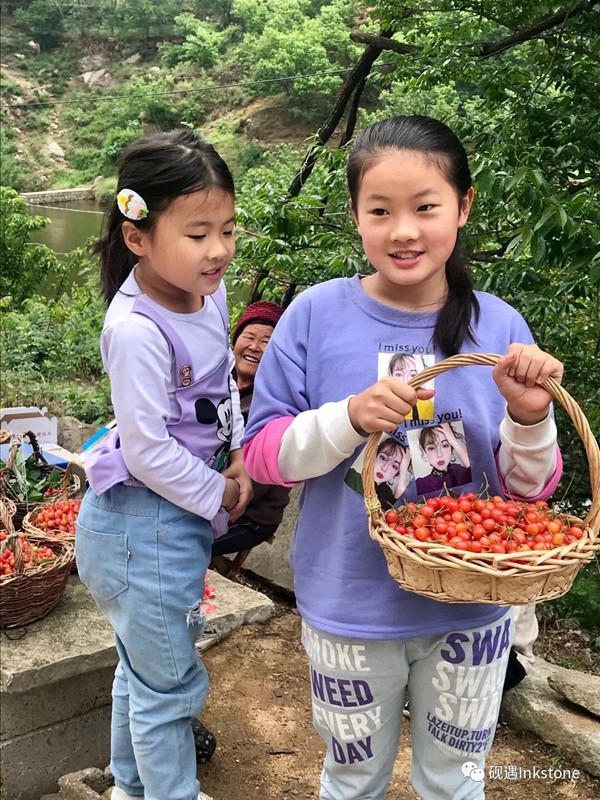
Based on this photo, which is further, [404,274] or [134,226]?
[134,226]

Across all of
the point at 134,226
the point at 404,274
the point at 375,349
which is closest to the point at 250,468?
the point at 375,349

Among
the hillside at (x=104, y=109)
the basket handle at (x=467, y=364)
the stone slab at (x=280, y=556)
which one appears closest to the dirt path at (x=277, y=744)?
the stone slab at (x=280, y=556)

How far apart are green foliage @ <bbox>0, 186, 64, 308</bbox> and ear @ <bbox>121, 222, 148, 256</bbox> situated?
9.58 metres

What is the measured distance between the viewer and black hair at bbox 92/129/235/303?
1659 millimetres

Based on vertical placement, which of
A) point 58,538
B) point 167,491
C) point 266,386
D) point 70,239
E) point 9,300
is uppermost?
point 266,386

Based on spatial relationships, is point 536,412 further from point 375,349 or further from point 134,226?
point 134,226

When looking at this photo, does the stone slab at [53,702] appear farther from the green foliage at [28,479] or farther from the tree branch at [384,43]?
the tree branch at [384,43]

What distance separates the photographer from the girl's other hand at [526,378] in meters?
1.34

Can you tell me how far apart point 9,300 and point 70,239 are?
11418 mm

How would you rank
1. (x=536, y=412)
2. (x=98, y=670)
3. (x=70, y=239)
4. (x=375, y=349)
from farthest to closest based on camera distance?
(x=70, y=239)
(x=98, y=670)
(x=375, y=349)
(x=536, y=412)

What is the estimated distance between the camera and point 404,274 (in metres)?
1.44

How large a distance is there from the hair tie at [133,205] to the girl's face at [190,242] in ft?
0.12

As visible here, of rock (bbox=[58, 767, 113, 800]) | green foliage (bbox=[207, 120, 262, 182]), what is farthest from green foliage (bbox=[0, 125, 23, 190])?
rock (bbox=[58, 767, 113, 800])

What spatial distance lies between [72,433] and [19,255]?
22.8 ft
